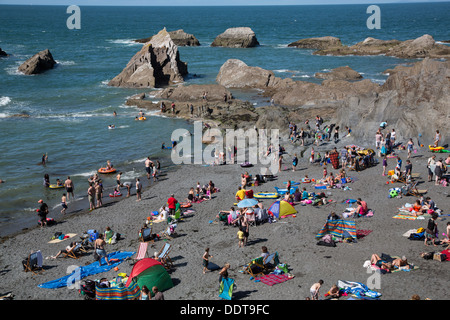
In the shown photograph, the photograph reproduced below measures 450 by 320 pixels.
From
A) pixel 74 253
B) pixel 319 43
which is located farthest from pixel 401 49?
pixel 74 253

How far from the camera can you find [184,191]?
27.3m

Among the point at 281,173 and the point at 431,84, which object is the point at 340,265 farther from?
the point at 431,84

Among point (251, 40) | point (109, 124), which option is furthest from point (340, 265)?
point (251, 40)

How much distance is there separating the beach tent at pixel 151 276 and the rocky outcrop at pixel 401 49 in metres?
72.1

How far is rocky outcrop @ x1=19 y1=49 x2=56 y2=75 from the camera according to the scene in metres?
71.1

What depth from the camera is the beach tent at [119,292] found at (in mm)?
14984

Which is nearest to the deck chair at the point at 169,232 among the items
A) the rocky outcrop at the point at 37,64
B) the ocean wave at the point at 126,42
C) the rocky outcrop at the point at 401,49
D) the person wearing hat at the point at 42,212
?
the person wearing hat at the point at 42,212

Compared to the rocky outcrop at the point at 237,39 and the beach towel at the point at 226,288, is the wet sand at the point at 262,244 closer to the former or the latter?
the beach towel at the point at 226,288

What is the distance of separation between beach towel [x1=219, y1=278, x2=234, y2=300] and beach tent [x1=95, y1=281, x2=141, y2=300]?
111 inches

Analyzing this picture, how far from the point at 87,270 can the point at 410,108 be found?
24501 mm

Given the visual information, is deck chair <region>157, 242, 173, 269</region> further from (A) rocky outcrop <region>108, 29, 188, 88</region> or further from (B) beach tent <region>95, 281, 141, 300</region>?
(A) rocky outcrop <region>108, 29, 188, 88</region>

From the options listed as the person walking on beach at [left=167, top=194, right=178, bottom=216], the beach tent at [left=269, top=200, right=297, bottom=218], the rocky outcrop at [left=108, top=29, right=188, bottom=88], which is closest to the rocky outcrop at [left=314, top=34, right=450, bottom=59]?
the rocky outcrop at [left=108, top=29, right=188, bottom=88]

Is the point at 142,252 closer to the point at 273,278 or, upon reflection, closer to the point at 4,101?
the point at 273,278

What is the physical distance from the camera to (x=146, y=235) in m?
20.2
